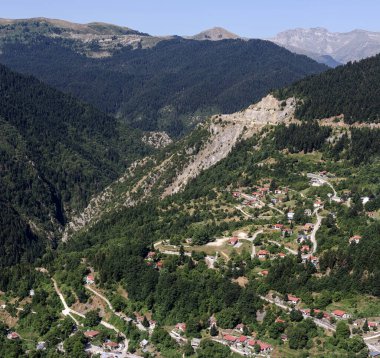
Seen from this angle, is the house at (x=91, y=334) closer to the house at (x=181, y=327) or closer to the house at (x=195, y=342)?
the house at (x=181, y=327)

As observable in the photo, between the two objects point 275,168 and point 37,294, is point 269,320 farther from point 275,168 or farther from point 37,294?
point 275,168

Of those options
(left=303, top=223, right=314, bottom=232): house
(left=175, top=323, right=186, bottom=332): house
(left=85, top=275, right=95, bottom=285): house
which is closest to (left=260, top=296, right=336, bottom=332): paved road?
(left=175, top=323, right=186, bottom=332): house

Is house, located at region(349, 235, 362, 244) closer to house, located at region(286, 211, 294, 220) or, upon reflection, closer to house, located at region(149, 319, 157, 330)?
house, located at region(286, 211, 294, 220)

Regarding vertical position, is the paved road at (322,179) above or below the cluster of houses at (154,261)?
above

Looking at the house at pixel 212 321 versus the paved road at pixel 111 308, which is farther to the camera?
the paved road at pixel 111 308

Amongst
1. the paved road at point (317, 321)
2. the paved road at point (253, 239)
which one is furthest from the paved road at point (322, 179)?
the paved road at point (317, 321)

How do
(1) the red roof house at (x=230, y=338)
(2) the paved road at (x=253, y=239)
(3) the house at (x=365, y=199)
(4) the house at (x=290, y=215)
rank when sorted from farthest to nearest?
(3) the house at (x=365, y=199), (4) the house at (x=290, y=215), (2) the paved road at (x=253, y=239), (1) the red roof house at (x=230, y=338)

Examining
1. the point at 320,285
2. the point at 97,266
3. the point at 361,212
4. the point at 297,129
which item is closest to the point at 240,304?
the point at 320,285

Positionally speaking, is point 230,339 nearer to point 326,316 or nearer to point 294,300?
point 294,300

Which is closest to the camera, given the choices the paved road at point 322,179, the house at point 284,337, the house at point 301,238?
the house at point 284,337

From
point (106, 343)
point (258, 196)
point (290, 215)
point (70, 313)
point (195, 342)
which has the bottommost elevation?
point (106, 343)

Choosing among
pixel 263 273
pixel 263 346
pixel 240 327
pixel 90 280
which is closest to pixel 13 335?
pixel 90 280
